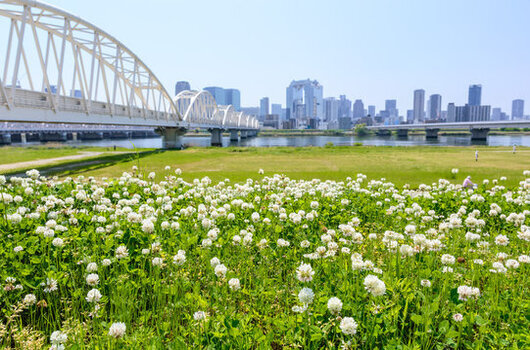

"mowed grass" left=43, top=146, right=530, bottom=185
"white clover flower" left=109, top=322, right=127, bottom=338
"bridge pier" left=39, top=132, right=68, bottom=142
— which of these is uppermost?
"bridge pier" left=39, top=132, right=68, bottom=142

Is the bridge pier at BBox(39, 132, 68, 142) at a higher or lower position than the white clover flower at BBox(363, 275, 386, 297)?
higher

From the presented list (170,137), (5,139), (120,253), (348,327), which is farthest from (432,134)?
(5,139)

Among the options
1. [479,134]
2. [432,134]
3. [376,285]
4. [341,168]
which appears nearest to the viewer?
[376,285]

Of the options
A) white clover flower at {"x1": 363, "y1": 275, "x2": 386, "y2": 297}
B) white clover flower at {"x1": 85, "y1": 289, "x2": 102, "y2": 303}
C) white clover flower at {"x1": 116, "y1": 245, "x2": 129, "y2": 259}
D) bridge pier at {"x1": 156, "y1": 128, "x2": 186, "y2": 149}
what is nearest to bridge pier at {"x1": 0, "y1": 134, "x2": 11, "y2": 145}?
bridge pier at {"x1": 156, "y1": 128, "x2": 186, "y2": 149}

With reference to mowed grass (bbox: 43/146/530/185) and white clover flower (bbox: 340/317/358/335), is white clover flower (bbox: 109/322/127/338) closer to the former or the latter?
white clover flower (bbox: 340/317/358/335)

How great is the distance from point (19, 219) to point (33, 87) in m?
33.1

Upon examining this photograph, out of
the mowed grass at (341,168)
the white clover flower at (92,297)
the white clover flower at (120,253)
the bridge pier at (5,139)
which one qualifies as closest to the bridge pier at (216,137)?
the mowed grass at (341,168)

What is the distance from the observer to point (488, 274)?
4.42 meters

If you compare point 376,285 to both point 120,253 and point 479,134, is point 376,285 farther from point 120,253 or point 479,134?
point 479,134

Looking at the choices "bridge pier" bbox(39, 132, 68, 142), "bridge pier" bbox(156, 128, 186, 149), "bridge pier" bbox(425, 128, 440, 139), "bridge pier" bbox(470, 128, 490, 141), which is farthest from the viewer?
"bridge pier" bbox(425, 128, 440, 139)

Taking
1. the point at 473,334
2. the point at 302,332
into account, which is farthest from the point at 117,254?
the point at 473,334

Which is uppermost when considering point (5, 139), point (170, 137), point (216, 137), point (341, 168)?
point (170, 137)

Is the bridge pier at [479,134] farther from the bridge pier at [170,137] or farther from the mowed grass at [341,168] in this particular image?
the bridge pier at [170,137]

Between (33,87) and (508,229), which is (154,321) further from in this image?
(33,87)
